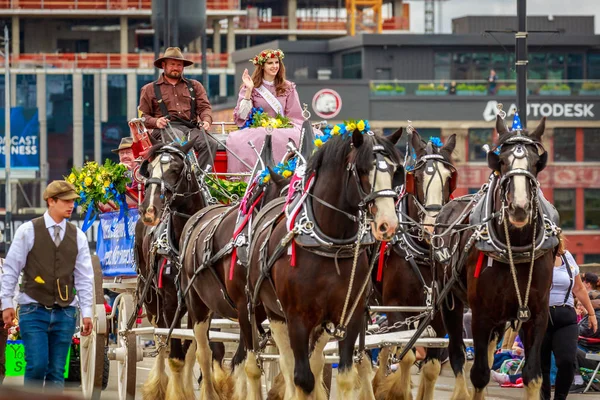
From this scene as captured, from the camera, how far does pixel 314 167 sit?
433 inches

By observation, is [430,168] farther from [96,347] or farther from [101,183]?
[101,183]

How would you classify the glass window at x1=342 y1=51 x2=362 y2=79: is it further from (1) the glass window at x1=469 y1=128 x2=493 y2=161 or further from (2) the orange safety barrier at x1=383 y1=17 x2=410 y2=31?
(2) the orange safety barrier at x1=383 y1=17 x2=410 y2=31

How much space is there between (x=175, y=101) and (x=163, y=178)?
7.55ft

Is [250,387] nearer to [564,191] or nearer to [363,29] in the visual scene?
[564,191]

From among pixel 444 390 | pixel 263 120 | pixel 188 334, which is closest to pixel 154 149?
pixel 263 120

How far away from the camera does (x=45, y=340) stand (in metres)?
11.2

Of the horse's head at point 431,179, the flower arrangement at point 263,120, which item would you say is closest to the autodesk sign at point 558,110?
the flower arrangement at point 263,120

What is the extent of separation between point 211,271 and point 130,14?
91178 mm

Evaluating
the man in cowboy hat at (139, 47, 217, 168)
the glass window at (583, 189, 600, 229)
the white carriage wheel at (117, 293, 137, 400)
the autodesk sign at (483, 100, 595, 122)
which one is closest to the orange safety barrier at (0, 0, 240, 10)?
the autodesk sign at (483, 100, 595, 122)

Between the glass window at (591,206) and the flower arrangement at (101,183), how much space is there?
65165mm

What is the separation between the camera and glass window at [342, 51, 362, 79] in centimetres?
8356

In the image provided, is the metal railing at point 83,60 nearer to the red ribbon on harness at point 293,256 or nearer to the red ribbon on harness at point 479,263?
the red ribbon on harness at point 479,263

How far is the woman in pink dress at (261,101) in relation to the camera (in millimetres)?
15344

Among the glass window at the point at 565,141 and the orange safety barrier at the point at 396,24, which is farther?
the orange safety barrier at the point at 396,24
